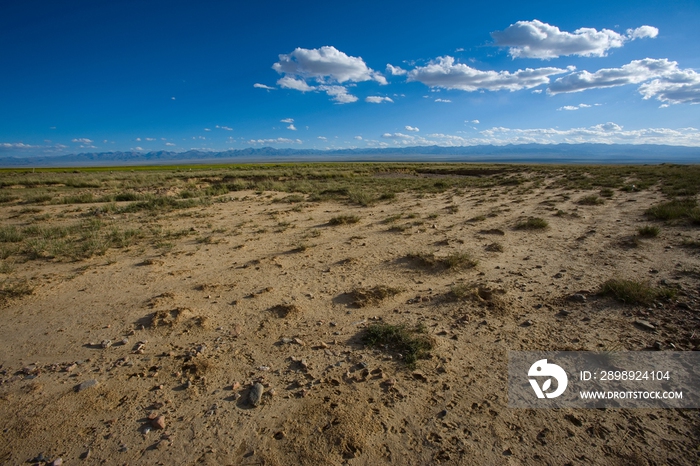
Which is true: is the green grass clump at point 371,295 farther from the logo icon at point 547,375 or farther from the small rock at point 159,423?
the small rock at point 159,423

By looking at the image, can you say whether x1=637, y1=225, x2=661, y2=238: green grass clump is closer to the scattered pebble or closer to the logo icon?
the logo icon

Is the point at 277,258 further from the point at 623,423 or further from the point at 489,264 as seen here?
the point at 623,423

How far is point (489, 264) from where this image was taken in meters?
6.92

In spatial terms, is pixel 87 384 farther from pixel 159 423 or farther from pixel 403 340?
pixel 403 340

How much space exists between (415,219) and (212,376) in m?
9.42

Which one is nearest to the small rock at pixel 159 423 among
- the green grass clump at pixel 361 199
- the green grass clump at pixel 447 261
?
the green grass clump at pixel 447 261

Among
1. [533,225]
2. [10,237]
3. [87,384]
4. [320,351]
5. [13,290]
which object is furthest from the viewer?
[533,225]

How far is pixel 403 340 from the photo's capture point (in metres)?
4.11

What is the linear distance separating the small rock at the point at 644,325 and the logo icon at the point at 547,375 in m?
1.68

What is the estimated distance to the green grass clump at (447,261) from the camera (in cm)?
674

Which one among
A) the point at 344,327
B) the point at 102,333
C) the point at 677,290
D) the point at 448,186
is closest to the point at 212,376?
the point at 344,327

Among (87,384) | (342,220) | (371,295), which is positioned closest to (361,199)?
(342,220)

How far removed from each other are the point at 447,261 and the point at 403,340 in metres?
3.15

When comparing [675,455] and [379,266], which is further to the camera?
[379,266]
